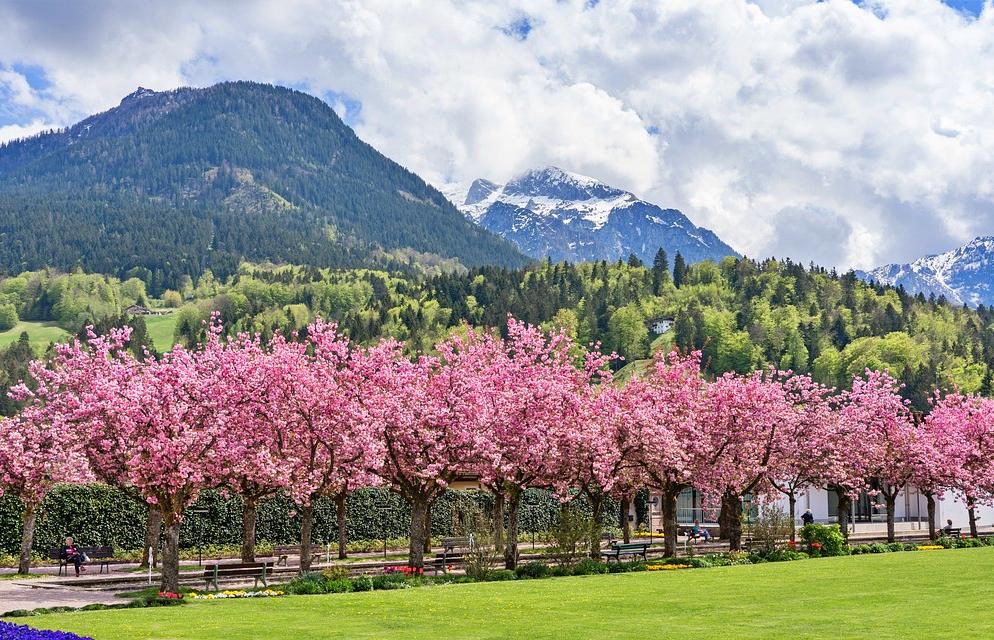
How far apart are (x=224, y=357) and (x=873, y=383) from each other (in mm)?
38478

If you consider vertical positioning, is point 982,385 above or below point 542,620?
above

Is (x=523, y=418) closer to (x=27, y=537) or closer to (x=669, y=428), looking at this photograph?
(x=669, y=428)

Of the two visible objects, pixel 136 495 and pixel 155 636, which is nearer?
pixel 155 636

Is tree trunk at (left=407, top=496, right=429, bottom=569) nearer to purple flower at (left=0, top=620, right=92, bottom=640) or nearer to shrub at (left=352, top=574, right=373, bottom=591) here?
shrub at (left=352, top=574, right=373, bottom=591)

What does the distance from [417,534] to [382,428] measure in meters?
4.62

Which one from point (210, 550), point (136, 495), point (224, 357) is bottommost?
point (210, 550)

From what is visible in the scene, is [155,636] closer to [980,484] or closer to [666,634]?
[666,634]

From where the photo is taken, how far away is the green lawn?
21016 millimetres

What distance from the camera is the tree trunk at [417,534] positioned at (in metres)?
37.2

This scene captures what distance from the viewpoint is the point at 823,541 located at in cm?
4681

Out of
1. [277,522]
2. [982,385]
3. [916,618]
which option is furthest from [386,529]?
[982,385]

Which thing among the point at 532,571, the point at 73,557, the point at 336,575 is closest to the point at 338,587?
the point at 336,575

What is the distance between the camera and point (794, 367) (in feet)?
645

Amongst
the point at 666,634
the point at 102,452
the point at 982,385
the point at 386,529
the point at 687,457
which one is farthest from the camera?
the point at 982,385
